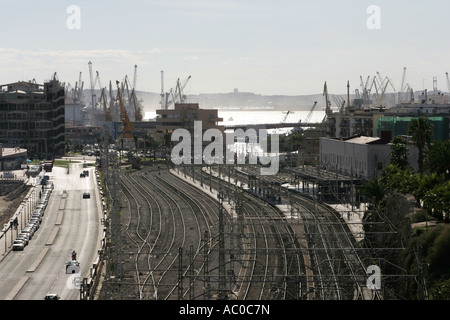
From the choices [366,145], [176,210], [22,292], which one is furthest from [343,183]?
[22,292]

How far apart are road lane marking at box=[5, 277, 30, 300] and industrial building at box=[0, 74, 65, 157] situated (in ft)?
245

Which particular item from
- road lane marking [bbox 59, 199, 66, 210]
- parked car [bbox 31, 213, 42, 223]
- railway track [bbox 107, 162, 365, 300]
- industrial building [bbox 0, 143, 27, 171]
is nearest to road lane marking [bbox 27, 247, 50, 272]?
railway track [bbox 107, 162, 365, 300]

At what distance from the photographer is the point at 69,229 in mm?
43438

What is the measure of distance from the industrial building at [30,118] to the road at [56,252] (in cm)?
4531

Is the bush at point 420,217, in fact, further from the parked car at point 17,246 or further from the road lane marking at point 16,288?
the parked car at point 17,246

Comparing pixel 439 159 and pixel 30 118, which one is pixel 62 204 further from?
pixel 30 118

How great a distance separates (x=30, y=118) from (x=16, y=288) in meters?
78.8

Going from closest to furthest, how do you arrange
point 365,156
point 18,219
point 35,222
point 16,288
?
point 16,288
point 35,222
point 18,219
point 365,156

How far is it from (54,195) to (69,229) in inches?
694

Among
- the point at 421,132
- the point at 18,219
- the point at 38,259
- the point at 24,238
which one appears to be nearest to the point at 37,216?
the point at 18,219

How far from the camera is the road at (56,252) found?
28.0 meters

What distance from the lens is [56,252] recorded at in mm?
36125

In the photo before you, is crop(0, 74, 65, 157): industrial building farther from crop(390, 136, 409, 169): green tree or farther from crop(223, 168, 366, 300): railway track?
crop(390, 136, 409, 169): green tree
